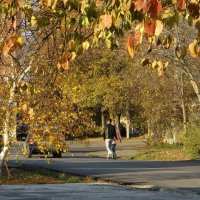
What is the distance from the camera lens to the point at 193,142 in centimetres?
2703

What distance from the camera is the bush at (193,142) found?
88.9 feet

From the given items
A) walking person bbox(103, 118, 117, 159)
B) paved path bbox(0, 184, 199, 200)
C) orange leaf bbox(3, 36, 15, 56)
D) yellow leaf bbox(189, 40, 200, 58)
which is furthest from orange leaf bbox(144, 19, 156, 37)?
walking person bbox(103, 118, 117, 159)

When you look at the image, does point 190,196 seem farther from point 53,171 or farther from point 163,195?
point 53,171

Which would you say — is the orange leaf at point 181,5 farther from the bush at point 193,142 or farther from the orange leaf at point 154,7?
the bush at point 193,142

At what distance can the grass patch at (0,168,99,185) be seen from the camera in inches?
726

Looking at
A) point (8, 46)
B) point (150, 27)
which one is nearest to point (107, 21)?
point (150, 27)

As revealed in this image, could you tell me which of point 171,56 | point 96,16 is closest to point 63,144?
point 171,56

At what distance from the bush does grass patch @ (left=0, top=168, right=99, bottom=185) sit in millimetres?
8002

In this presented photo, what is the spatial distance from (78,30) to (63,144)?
1106 centimetres

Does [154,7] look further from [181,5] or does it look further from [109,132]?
[109,132]

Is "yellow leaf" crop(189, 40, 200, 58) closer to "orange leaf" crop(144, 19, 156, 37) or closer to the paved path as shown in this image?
"orange leaf" crop(144, 19, 156, 37)

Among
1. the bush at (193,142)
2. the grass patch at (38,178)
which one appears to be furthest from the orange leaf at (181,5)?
the bush at (193,142)

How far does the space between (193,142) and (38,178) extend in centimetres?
972

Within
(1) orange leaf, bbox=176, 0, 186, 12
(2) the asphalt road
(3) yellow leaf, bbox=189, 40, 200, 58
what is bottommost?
(2) the asphalt road
